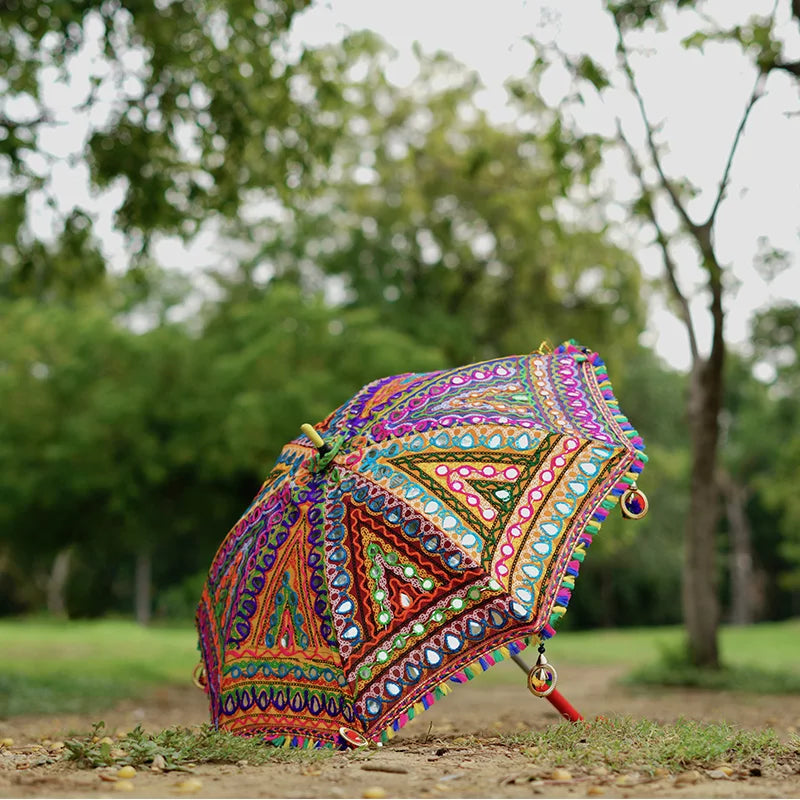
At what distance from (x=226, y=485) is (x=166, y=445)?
151 centimetres

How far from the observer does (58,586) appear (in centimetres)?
3198

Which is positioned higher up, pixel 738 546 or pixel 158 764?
pixel 738 546

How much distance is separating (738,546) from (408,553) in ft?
105

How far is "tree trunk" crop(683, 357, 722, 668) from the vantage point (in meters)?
11.4

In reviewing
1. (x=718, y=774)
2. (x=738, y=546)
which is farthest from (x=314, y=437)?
(x=738, y=546)

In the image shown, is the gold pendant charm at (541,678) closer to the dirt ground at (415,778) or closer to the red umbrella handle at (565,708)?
the dirt ground at (415,778)

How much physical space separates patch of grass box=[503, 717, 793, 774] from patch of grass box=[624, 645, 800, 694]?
6.62 m

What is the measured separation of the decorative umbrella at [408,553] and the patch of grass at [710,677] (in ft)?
23.6

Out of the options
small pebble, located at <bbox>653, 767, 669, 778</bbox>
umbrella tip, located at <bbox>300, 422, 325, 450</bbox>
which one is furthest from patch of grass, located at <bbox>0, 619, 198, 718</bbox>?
small pebble, located at <bbox>653, 767, 669, 778</bbox>

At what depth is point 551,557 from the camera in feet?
13.9

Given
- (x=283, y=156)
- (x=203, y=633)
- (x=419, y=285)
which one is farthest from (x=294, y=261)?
(x=203, y=633)

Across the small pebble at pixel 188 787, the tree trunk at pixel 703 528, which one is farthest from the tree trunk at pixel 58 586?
the small pebble at pixel 188 787

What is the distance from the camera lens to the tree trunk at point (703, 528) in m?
11.4

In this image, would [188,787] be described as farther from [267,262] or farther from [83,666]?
[267,262]
